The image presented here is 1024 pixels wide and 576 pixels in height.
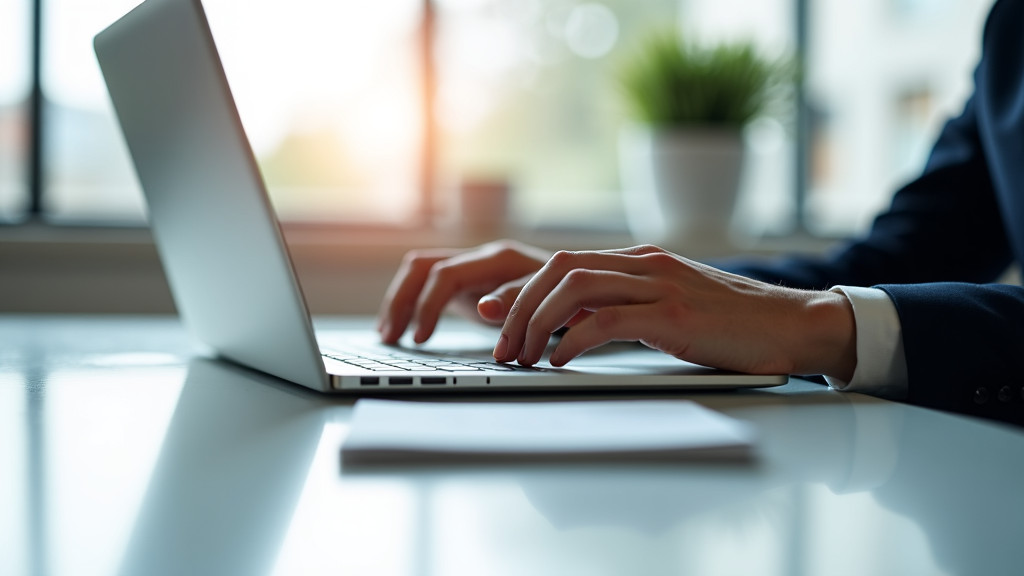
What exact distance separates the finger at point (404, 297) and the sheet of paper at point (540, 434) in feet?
1.30

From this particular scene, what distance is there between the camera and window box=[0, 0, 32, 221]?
188 cm

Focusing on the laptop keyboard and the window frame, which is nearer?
the laptop keyboard

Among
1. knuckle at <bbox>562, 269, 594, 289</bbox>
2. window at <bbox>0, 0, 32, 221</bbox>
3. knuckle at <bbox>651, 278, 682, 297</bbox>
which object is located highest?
window at <bbox>0, 0, 32, 221</bbox>

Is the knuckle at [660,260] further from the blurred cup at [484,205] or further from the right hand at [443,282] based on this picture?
the blurred cup at [484,205]

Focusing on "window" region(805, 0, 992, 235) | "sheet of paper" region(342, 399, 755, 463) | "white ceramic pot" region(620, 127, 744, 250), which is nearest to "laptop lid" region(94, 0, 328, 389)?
"sheet of paper" region(342, 399, 755, 463)

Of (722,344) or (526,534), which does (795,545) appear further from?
(722,344)

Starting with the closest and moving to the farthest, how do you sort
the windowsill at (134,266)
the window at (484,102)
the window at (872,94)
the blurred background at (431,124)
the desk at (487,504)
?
the desk at (487,504), the windowsill at (134,266), the blurred background at (431,124), the window at (484,102), the window at (872,94)

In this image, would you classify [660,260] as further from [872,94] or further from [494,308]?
[872,94]

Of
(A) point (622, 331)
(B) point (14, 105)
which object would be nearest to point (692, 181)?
(A) point (622, 331)

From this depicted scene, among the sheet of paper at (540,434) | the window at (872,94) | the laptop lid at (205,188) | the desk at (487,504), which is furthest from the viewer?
the window at (872,94)

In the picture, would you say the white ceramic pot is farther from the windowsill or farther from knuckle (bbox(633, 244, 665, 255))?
knuckle (bbox(633, 244, 665, 255))

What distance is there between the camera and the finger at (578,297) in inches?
24.7

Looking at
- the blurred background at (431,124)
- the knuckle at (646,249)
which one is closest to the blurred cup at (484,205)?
the blurred background at (431,124)

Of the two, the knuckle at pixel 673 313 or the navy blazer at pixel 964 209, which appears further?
the navy blazer at pixel 964 209
